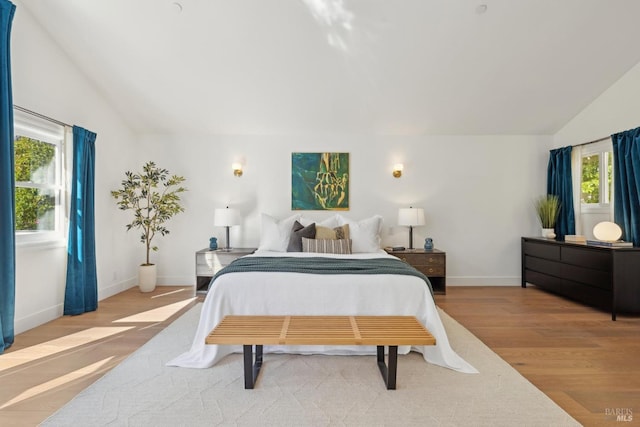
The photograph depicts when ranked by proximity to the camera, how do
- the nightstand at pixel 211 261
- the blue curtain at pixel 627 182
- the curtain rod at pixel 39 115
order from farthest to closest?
the nightstand at pixel 211 261 < the blue curtain at pixel 627 182 < the curtain rod at pixel 39 115

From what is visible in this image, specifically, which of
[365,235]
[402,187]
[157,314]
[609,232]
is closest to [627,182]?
[609,232]

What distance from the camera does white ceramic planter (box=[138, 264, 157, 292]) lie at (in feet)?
15.3

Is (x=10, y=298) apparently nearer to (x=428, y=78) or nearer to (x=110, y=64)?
(x=110, y=64)

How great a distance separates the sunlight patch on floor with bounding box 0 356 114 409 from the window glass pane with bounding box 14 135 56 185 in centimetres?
212

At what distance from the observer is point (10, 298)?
287 cm

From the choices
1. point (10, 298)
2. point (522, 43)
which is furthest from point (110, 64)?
point (522, 43)

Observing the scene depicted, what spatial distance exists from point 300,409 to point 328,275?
108 centimetres

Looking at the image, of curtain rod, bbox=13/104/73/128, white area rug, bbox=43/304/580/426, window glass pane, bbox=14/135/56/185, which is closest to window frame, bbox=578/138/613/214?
white area rug, bbox=43/304/580/426

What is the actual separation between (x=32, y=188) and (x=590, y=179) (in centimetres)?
671

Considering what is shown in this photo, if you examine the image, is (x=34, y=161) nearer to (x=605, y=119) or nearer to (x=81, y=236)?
(x=81, y=236)

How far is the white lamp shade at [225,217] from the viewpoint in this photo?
15.6 feet

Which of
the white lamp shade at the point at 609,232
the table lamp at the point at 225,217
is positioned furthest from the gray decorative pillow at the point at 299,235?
the white lamp shade at the point at 609,232

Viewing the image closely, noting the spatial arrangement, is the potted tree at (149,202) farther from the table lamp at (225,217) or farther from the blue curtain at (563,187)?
the blue curtain at (563,187)

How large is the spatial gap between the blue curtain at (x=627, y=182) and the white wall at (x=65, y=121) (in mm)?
6231
